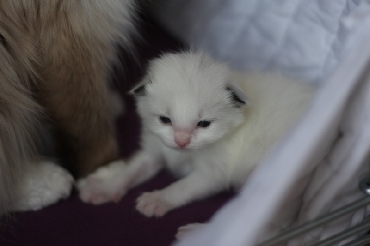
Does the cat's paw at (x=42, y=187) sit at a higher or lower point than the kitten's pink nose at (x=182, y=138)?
lower

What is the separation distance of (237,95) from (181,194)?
1.03 feet

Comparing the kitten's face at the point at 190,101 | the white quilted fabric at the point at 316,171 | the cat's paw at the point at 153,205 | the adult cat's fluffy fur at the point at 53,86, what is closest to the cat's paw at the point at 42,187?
the adult cat's fluffy fur at the point at 53,86

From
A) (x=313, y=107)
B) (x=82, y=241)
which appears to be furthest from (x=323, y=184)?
(x=82, y=241)

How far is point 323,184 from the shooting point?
100 cm

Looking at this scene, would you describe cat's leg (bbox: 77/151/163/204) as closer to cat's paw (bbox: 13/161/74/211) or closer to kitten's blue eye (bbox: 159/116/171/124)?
cat's paw (bbox: 13/161/74/211)

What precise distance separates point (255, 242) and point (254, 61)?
0.96m

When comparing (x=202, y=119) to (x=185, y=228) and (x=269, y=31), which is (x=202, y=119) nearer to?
(x=185, y=228)

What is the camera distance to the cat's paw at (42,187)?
4.49 feet

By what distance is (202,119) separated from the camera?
1226mm

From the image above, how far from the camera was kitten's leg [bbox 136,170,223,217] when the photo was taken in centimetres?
136

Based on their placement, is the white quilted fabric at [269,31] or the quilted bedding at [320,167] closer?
the quilted bedding at [320,167]

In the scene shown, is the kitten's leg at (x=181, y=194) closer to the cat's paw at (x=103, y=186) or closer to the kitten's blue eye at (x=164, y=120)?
the cat's paw at (x=103, y=186)

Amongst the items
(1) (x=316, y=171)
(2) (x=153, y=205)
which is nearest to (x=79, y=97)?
(2) (x=153, y=205)

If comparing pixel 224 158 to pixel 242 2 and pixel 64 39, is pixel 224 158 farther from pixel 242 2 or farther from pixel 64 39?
pixel 242 2
